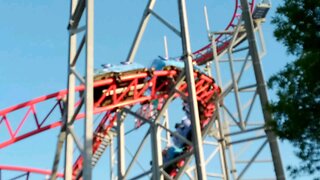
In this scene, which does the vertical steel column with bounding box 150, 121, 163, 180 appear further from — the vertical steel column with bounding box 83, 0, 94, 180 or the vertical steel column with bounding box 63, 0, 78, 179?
the vertical steel column with bounding box 83, 0, 94, 180

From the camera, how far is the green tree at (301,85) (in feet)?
18.7

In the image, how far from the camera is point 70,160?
867 centimetres

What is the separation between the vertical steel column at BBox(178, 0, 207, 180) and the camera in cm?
752

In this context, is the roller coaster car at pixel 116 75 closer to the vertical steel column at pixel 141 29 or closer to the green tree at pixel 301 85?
the vertical steel column at pixel 141 29

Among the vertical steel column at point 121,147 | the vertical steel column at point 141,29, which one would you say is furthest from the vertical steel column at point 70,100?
the vertical steel column at point 121,147

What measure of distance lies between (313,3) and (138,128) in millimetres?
9789

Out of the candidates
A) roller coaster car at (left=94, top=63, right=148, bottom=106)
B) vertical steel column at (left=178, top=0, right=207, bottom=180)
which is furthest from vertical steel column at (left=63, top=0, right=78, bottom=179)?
roller coaster car at (left=94, top=63, right=148, bottom=106)

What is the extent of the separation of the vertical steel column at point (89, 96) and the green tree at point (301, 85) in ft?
9.82

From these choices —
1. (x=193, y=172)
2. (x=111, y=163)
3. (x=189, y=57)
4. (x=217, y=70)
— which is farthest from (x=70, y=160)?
(x=111, y=163)

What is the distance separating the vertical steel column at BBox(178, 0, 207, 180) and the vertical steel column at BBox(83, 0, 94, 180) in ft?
5.58

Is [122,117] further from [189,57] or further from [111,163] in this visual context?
[111,163]

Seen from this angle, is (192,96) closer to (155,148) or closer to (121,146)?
(155,148)

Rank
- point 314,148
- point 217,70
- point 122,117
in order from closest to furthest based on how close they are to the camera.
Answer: point 314,148 → point 122,117 → point 217,70

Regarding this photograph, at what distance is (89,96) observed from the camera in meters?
7.89
